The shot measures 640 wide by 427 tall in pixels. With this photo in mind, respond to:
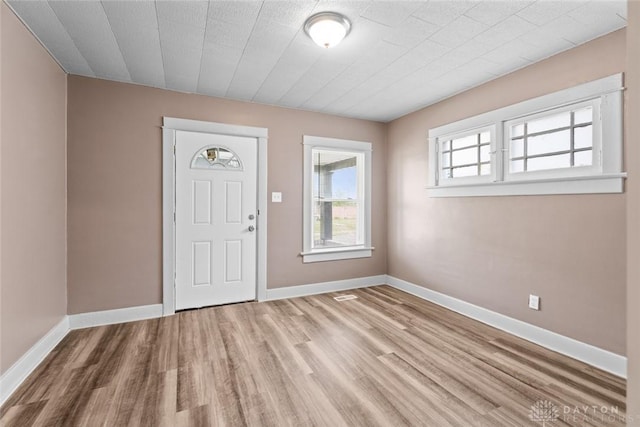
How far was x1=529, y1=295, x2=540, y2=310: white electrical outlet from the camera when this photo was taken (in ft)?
8.71

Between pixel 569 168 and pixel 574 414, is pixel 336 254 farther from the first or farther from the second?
pixel 574 414

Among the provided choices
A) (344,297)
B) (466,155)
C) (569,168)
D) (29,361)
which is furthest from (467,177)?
(29,361)

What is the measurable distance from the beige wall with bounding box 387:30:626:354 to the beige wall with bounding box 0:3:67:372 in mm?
3900

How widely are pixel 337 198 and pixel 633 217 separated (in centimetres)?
379

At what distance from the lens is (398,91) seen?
3.34 meters

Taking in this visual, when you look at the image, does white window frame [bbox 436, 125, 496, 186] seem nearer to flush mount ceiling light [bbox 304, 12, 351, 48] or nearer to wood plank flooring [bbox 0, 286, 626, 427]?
wood plank flooring [bbox 0, 286, 626, 427]

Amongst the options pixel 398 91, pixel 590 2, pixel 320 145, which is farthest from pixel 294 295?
pixel 590 2

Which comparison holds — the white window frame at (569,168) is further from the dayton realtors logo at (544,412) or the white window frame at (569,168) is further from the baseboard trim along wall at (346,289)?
the dayton realtors logo at (544,412)

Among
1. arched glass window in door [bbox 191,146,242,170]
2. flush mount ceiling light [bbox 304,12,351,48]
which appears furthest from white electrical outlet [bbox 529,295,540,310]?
arched glass window in door [bbox 191,146,242,170]

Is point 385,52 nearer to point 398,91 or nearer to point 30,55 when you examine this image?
point 398,91

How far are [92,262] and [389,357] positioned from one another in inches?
117

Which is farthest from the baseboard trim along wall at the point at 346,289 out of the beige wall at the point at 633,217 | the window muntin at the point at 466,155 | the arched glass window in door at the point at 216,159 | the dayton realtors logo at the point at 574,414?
the beige wall at the point at 633,217

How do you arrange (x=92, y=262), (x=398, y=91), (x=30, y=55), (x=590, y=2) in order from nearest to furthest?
(x=590, y=2), (x=30, y=55), (x=92, y=262), (x=398, y=91)

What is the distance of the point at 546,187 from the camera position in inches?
102
